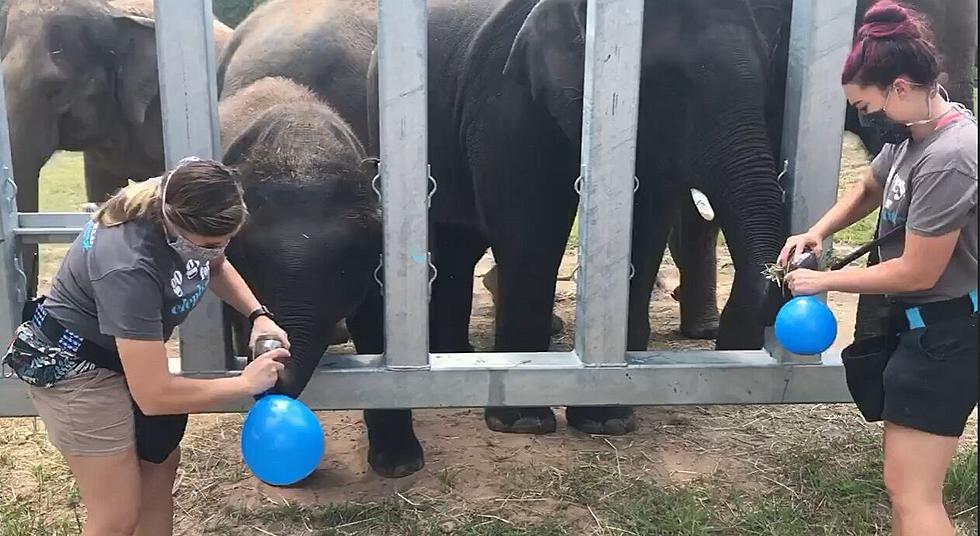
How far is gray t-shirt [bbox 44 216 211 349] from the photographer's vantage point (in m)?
2.54

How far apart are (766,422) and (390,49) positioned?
2800 mm

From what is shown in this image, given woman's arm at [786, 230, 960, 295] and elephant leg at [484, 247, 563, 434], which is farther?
elephant leg at [484, 247, 563, 434]

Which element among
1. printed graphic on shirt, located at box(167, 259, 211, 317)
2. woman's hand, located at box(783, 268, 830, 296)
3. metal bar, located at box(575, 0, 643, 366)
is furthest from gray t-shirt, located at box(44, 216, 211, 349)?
woman's hand, located at box(783, 268, 830, 296)

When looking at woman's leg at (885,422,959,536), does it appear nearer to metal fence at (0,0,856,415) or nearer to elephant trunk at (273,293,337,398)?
metal fence at (0,0,856,415)

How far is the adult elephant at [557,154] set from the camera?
348cm

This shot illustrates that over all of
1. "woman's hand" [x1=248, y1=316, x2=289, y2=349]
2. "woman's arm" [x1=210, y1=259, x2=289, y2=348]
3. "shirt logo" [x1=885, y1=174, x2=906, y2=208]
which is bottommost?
"woman's hand" [x1=248, y1=316, x2=289, y2=349]

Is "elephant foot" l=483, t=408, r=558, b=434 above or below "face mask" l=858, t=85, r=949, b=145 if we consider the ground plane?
below

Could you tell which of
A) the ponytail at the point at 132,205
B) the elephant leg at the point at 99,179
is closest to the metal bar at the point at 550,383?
the ponytail at the point at 132,205

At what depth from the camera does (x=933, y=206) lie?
8.51ft

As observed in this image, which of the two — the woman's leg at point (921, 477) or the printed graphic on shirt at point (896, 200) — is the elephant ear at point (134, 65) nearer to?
the printed graphic on shirt at point (896, 200)

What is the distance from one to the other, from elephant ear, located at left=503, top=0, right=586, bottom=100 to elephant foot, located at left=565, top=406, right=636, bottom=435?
1482 mm

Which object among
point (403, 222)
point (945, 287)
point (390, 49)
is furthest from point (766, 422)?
point (390, 49)

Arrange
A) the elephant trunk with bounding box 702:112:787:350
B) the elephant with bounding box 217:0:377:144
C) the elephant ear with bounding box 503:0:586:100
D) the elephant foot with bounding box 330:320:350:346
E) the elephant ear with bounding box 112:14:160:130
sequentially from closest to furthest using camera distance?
the elephant trunk with bounding box 702:112:787:350, the elephant ear with bounding box 503:0:586:100, the elephant with bounding box 217:0:377:144, the elephant foot with bounding box 330:320:350:346, the elephant ear with bounding box 112:14:160:130

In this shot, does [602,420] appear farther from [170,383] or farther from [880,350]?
[170,383]
